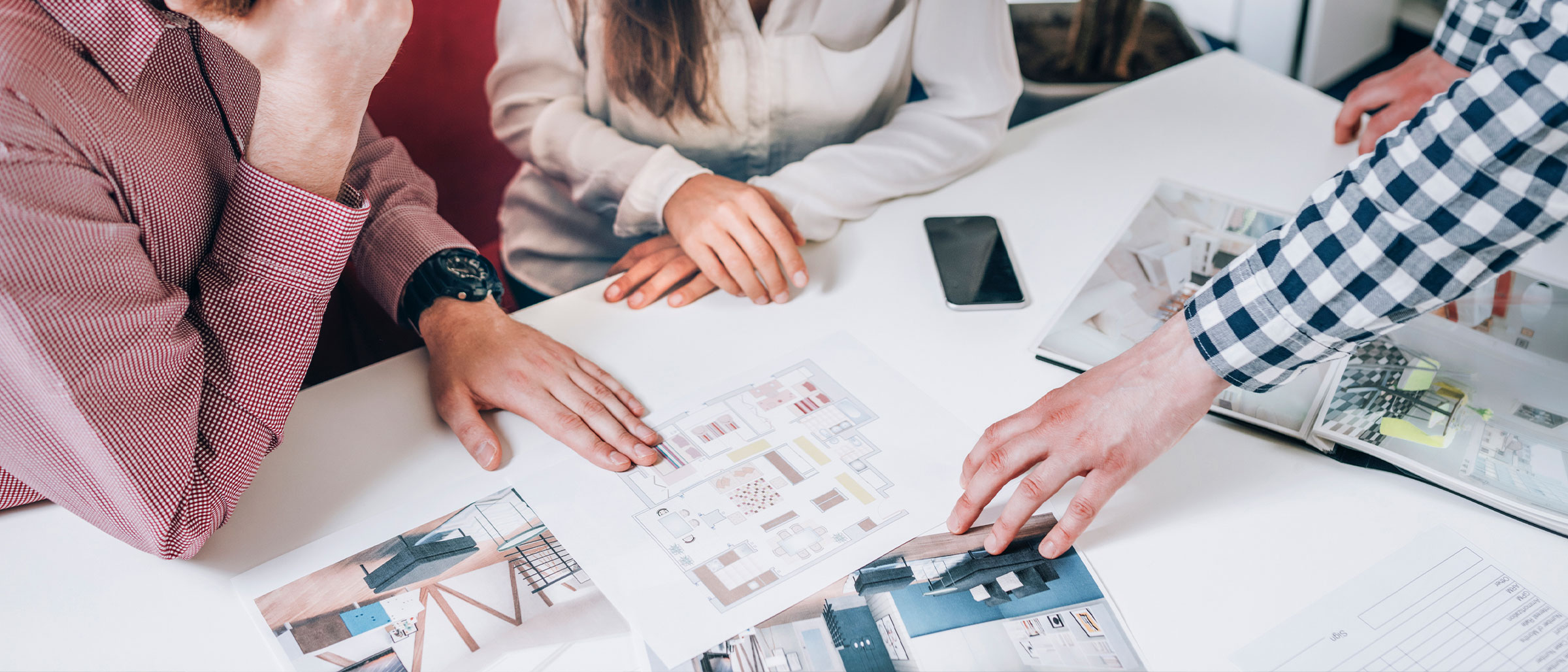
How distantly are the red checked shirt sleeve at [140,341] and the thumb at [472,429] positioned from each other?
4.6 inches

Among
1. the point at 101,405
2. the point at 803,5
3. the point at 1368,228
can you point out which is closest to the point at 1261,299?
the point at 1368,228

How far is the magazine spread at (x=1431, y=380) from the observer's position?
2.30 feet

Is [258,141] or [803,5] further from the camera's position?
[803,5]

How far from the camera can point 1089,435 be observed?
686mm

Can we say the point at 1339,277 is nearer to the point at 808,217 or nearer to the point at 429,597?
the point at 808,217

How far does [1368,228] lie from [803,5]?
710 millimetres

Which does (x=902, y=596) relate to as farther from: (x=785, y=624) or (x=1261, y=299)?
(x=1261, y=299)

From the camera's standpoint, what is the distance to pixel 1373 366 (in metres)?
0.79

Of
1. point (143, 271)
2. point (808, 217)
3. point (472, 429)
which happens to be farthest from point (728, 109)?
point (143, 271)

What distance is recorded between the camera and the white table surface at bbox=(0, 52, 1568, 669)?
618mm

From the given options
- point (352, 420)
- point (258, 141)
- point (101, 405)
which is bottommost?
point (352, 420)

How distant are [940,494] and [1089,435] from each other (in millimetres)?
122

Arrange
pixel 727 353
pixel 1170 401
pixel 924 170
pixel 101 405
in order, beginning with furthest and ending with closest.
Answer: pixel 924 170 → pixel 727 353 → pixel 1170 401 → pixel 101 405

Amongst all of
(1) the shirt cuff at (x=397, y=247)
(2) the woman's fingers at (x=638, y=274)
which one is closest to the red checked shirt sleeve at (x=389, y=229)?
(1) the shirt cuff at (x=397, y=247)
